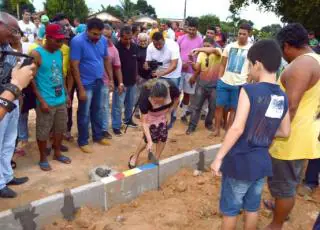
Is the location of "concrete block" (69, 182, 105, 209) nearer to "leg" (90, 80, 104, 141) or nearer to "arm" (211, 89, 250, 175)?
"arm" (211, 89, 250, 175)

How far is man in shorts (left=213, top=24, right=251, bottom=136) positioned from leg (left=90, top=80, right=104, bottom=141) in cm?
188

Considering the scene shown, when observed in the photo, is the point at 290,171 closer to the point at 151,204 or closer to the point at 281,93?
the point at 281,93

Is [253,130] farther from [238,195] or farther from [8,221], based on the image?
[8,221]

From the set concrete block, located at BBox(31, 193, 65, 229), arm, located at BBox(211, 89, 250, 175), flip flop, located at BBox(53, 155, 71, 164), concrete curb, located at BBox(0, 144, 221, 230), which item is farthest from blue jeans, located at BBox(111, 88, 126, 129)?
arm, located at BBox(211, 89, 250, 175)

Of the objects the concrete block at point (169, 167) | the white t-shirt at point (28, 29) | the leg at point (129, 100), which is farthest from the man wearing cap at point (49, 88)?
the white t-shirt at point (28, 29)

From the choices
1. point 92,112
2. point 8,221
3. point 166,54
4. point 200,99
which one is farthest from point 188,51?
point 8,221

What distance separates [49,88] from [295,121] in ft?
9.06

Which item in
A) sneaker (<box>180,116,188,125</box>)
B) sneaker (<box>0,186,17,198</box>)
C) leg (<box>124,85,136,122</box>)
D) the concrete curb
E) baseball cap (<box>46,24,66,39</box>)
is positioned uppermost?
baseball cap (<box>46,24,66,39</box>)

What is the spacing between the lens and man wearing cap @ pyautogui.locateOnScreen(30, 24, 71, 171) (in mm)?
3908

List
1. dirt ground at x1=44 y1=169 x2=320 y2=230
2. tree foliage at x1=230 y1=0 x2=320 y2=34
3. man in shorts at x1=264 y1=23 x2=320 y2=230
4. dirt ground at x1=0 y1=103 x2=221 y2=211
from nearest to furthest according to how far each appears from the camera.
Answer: man in shorts at x1=264 y1=23 x2=320 y2=230 < dirt ground at x1=44 y1=169 x2=320 y2=230 < dirt ground at x1=0 y1=103 x2=221 y2=211 < tree foliage at x1=230 y1=0 x2=320 y2=34

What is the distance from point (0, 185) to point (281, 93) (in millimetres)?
2842

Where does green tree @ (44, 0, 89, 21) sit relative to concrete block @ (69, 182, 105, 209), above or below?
above

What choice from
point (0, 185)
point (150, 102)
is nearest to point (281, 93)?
point (150, 102)

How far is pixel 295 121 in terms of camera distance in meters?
2.91
